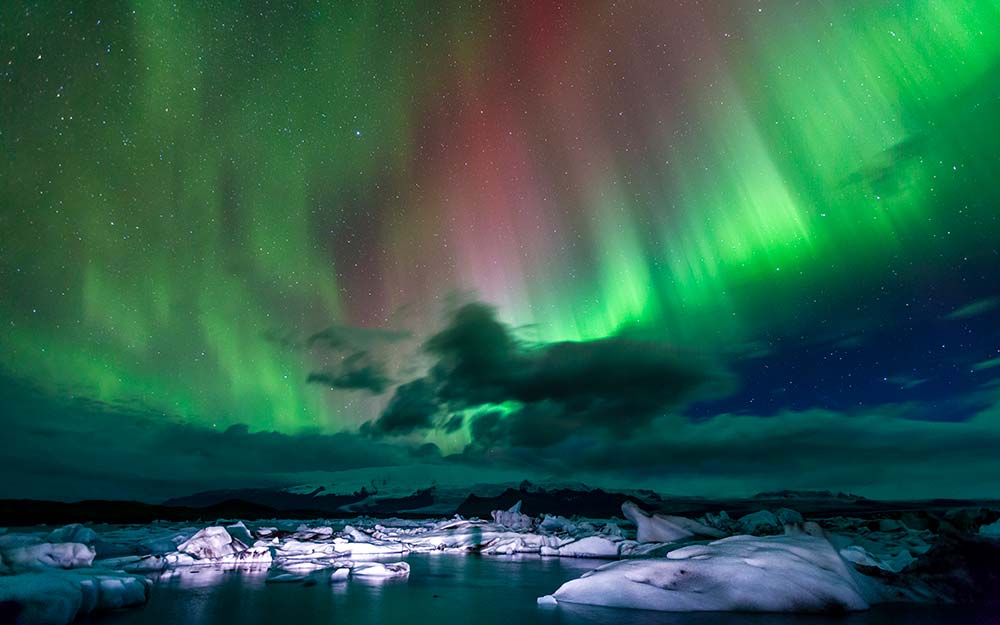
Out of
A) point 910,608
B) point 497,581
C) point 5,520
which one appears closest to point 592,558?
point 497,581

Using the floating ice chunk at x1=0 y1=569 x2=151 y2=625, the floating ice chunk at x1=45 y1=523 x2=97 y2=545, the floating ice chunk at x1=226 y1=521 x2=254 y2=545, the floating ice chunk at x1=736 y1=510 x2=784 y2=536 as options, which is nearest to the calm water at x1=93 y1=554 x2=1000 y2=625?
the floating ice chunk at x1=0 y1=569 x2=151 y2=625

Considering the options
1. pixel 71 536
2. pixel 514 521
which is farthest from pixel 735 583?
pixel 514 521

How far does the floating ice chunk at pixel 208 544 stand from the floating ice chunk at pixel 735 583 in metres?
13.8

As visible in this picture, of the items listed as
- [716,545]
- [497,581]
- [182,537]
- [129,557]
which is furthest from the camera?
[182,537]

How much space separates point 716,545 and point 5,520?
7938 centimetres

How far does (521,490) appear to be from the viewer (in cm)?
16750

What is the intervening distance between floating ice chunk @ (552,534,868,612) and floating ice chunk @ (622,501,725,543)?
14.8 meters

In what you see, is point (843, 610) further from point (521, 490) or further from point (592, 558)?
point (521, 490)

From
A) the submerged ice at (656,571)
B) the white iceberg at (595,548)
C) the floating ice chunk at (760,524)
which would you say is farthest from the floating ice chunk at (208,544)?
the floating ice chunk at (760,524)

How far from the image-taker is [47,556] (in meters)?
13.9

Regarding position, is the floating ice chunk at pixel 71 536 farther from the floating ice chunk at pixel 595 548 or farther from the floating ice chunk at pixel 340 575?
the floating ice chunk at pixel 595 548

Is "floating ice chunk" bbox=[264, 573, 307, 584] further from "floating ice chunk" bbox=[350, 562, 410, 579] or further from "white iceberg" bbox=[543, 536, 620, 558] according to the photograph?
"white iceberg" bbox=[543, 536, 620, 558]

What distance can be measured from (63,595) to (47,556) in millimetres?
6698

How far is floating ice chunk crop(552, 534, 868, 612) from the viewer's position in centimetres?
1066
